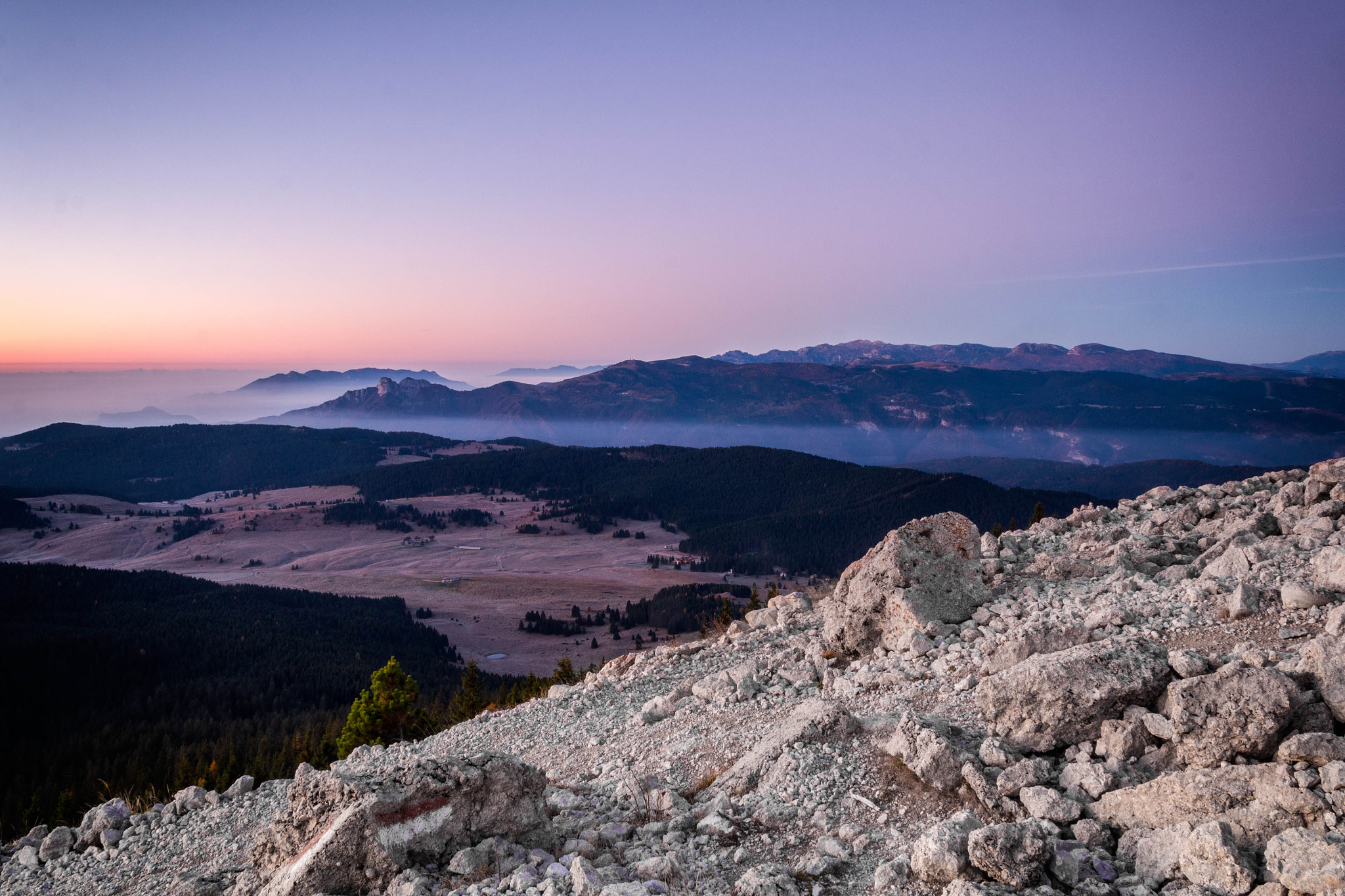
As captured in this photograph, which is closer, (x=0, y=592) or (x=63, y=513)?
(x=0, y=592)

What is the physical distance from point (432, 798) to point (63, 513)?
9570 inches

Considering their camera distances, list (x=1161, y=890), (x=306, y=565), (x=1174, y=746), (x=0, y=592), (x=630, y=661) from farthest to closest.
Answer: (x=306, y=565) < (x=0, y=592) < (x=630, y=661) < (x=1174, y=746) < (x=1161, y=890)

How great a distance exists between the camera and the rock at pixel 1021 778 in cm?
781

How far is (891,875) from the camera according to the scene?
264 inches

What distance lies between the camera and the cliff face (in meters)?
6.60

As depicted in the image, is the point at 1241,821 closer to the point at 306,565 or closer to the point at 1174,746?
the point at 1174,746

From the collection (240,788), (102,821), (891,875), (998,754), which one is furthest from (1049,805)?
(102,821)

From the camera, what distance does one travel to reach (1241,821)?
6.53 metres

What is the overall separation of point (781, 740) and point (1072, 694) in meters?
3.63

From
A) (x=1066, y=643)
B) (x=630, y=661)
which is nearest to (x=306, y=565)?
(x=630, y=661)

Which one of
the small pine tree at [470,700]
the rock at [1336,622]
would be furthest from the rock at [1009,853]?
the small pine tree at [470,700]

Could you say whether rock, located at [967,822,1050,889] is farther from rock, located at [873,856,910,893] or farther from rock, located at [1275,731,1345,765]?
rock, located at [1275,731,1345,765]

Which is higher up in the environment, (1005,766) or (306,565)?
(1005,766)

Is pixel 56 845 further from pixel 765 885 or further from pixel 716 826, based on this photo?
pixel 765 885
